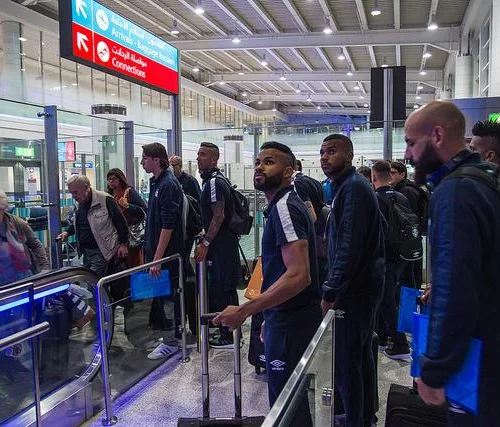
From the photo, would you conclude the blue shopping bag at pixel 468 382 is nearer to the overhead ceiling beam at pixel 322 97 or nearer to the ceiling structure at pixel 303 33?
the ceiling structure at pixel 303 33

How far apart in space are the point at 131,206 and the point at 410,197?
8.92 feet

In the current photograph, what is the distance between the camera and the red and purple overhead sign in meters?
3.73

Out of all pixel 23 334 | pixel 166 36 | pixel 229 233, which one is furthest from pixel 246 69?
pixel 23 334

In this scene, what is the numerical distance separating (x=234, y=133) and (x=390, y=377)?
15.5 feet

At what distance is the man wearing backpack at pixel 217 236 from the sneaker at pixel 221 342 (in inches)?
14.7

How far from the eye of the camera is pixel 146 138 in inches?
294

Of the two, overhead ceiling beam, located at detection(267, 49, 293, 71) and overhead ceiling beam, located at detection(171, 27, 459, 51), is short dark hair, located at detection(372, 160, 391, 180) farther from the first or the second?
overhead ceiling beam, located at detection(267, 49, 293, 71)

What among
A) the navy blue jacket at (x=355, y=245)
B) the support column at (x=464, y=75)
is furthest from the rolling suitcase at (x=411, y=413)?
the support column at (x=464, y=75)

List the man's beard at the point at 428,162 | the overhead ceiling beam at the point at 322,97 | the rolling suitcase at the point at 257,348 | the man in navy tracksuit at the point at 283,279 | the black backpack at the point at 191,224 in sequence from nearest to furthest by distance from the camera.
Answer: the man's beard at the point at 428,162, the man in navy tracksuit at the point at 283,279, the rolling suitcase at the point at 257,348, the black backpack at the point at 191,224, the overhead ceiling beam at the point at 322,97

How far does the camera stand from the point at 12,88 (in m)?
12.4

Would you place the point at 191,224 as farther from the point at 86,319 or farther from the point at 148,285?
the point at 86,319

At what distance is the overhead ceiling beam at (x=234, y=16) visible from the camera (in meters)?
10.9

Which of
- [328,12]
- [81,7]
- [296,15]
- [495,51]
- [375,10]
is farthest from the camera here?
[296,15]

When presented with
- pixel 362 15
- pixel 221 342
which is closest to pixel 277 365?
pixel 221 342
